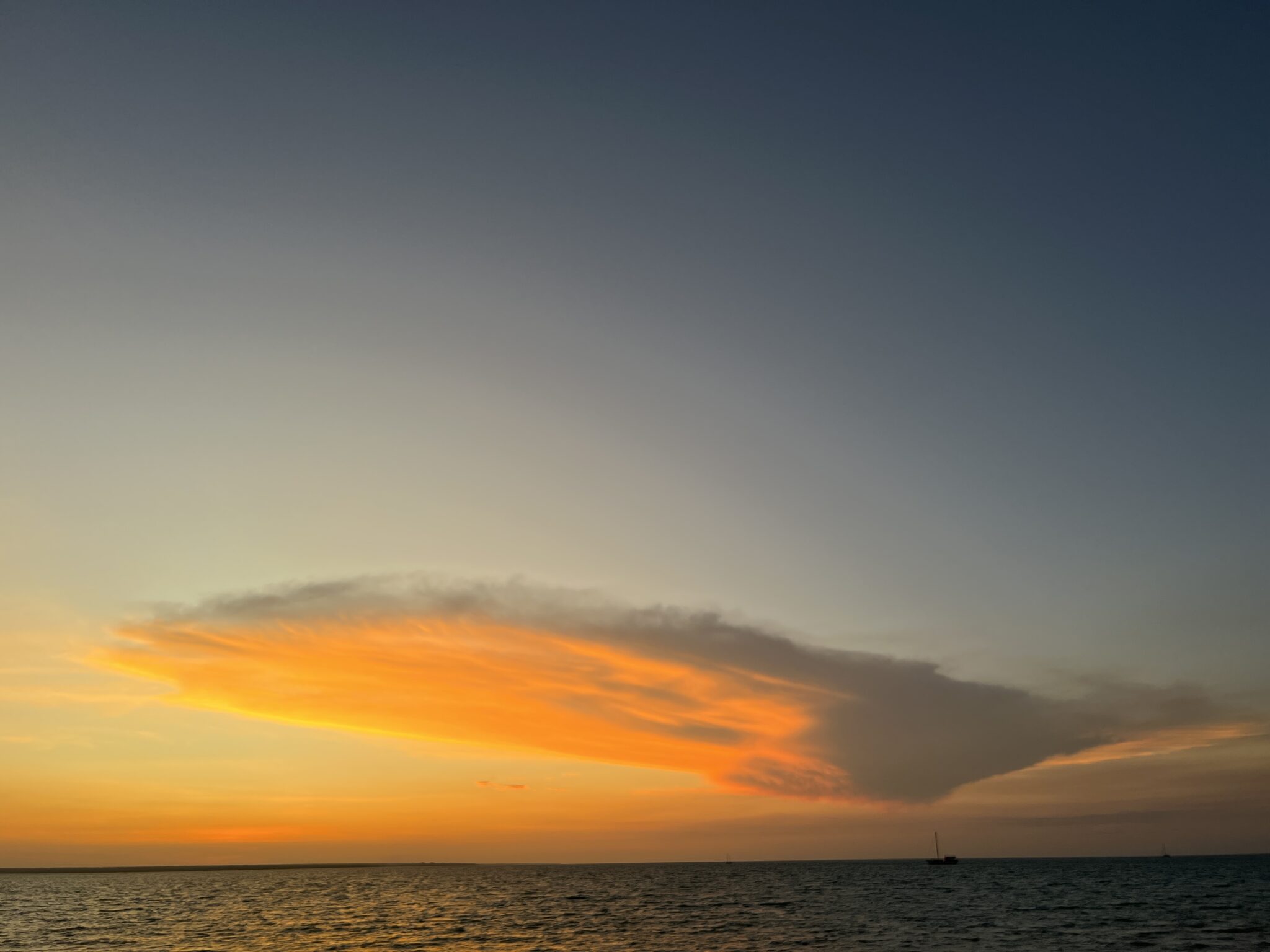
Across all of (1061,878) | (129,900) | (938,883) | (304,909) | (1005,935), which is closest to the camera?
(1005,935)

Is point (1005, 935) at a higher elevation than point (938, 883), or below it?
higher

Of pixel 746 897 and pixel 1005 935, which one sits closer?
pixel 1005 935

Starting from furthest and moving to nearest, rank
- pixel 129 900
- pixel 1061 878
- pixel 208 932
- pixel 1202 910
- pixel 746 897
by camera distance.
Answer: pixel 1061 878 < pixel 129 900 < pixel 746 897 < pixel 1202 910 < pixel 208 932

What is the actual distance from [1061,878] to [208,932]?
196 m

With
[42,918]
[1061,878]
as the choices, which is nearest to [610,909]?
[42,918]

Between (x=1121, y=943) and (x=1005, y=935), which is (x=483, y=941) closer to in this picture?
(x=1005, y=935)

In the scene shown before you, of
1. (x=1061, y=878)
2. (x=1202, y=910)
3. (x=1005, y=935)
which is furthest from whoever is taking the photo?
(x=1061, y=878)

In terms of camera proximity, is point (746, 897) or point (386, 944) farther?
point (746, 897)

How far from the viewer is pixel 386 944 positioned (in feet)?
230

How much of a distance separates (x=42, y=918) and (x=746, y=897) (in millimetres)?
99751

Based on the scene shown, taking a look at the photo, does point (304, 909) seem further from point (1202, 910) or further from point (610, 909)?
point (1202, 910)

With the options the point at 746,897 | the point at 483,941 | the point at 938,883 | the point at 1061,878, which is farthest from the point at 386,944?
the point at 1061,878

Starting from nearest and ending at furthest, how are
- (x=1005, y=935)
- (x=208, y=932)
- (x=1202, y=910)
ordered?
(x=1005, y=935)
(x=208, y=932)
(x=1202, y=910)

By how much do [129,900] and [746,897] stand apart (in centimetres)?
10887
